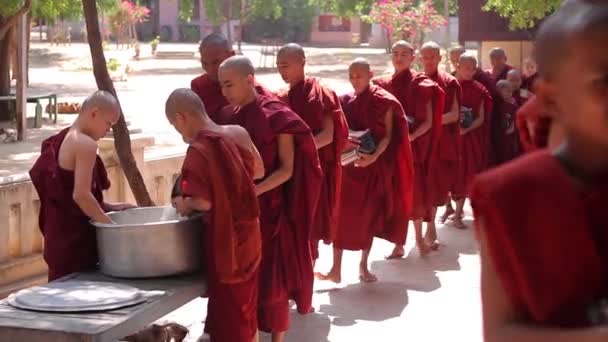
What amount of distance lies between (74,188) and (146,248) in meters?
0.57

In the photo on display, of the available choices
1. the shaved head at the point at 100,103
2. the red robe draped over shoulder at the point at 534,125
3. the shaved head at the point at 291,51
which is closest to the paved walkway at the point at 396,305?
the shaved head at the point at 291,51

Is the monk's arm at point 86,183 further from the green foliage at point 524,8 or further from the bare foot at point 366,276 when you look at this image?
the green foliage at point 524,8

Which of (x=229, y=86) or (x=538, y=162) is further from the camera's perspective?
(x=229, y=86)

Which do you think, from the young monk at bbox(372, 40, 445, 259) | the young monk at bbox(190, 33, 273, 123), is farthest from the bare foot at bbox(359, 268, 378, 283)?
the young monk at bbox(190, 33, 273, 123)

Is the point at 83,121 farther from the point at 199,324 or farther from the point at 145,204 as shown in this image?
the point at 199,324

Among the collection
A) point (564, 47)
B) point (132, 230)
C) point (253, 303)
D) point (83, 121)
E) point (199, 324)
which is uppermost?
point (564, 47)

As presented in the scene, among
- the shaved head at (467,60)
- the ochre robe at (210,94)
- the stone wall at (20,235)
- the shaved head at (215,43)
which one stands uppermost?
the shaved head at (215,43)

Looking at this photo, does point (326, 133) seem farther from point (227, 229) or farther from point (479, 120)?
point (479, 120)

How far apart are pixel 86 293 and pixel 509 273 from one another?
9.07 feet

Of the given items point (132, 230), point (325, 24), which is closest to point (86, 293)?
point (132, 230)

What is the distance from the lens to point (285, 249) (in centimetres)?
550

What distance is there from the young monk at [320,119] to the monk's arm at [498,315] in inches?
188

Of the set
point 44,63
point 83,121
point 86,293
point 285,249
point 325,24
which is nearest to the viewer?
point 86,293

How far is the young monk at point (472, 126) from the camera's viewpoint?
9.62 meters
